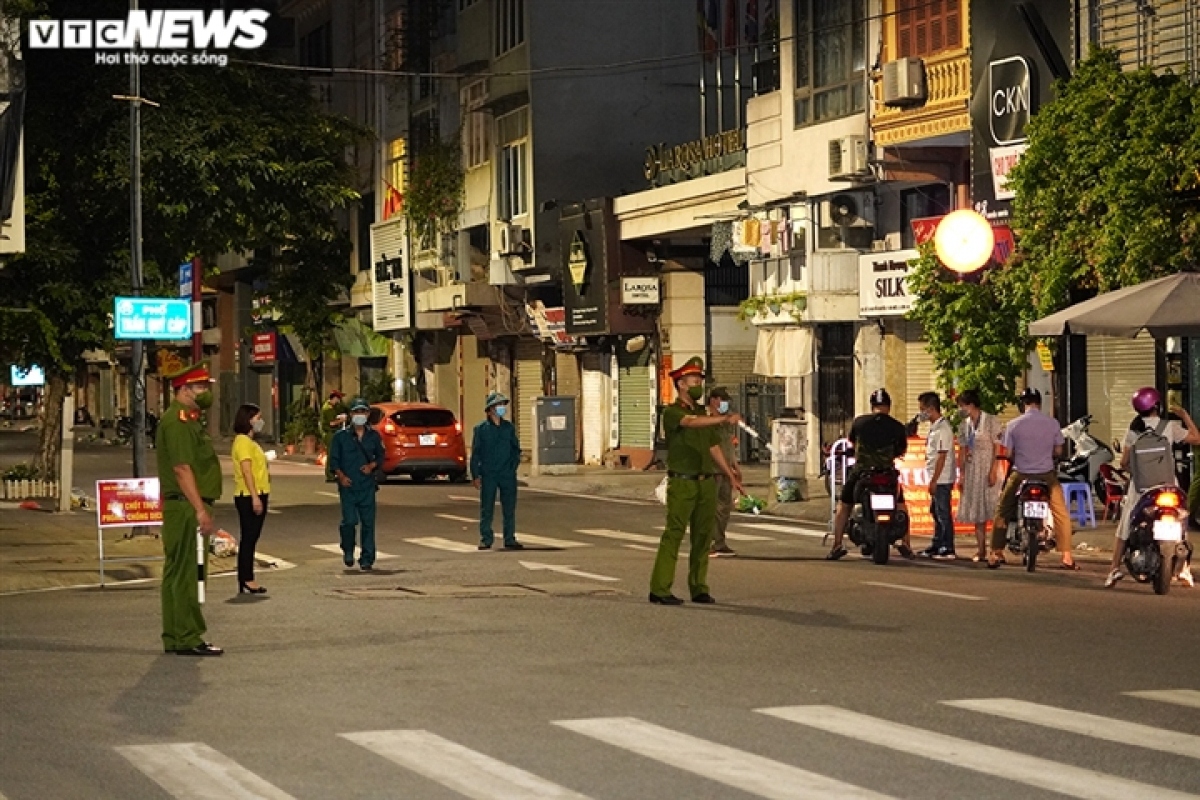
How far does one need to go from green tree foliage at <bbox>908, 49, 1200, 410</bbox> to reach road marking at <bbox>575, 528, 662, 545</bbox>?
5215 millimetres

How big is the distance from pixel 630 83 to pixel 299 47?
22.8 m

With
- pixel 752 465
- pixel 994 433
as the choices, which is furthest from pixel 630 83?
pixel 994 433

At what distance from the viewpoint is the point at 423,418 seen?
45625 mm

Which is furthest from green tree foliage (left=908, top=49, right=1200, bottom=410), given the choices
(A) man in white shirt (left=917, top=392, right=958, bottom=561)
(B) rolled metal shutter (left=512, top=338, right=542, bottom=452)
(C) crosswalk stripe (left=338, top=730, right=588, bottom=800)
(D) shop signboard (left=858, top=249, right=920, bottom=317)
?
(B) rolled metal shutter (left=512, top=338, right=542, bottom=452)

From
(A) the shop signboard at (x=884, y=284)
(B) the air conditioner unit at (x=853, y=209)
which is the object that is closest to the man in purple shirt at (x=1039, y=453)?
(A) the shop signboard at (x=884, y=284)

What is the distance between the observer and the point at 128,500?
23.9 meters

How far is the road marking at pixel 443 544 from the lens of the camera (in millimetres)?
26645

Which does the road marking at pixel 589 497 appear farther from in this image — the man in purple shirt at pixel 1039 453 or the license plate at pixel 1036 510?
the license plate at pixel 1036 510

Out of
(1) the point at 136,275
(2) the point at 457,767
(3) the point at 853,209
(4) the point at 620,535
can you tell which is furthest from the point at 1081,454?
(2) the point at 457,767

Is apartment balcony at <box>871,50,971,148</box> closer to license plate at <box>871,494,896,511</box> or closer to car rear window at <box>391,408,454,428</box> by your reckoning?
license plate at <box>871,494,896,511</box>

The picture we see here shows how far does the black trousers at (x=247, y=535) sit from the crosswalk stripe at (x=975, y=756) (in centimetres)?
958

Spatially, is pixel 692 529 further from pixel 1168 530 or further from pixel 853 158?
pixel 853 158

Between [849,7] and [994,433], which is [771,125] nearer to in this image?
[849,7]

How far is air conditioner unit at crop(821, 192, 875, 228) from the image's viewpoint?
4031 cm
